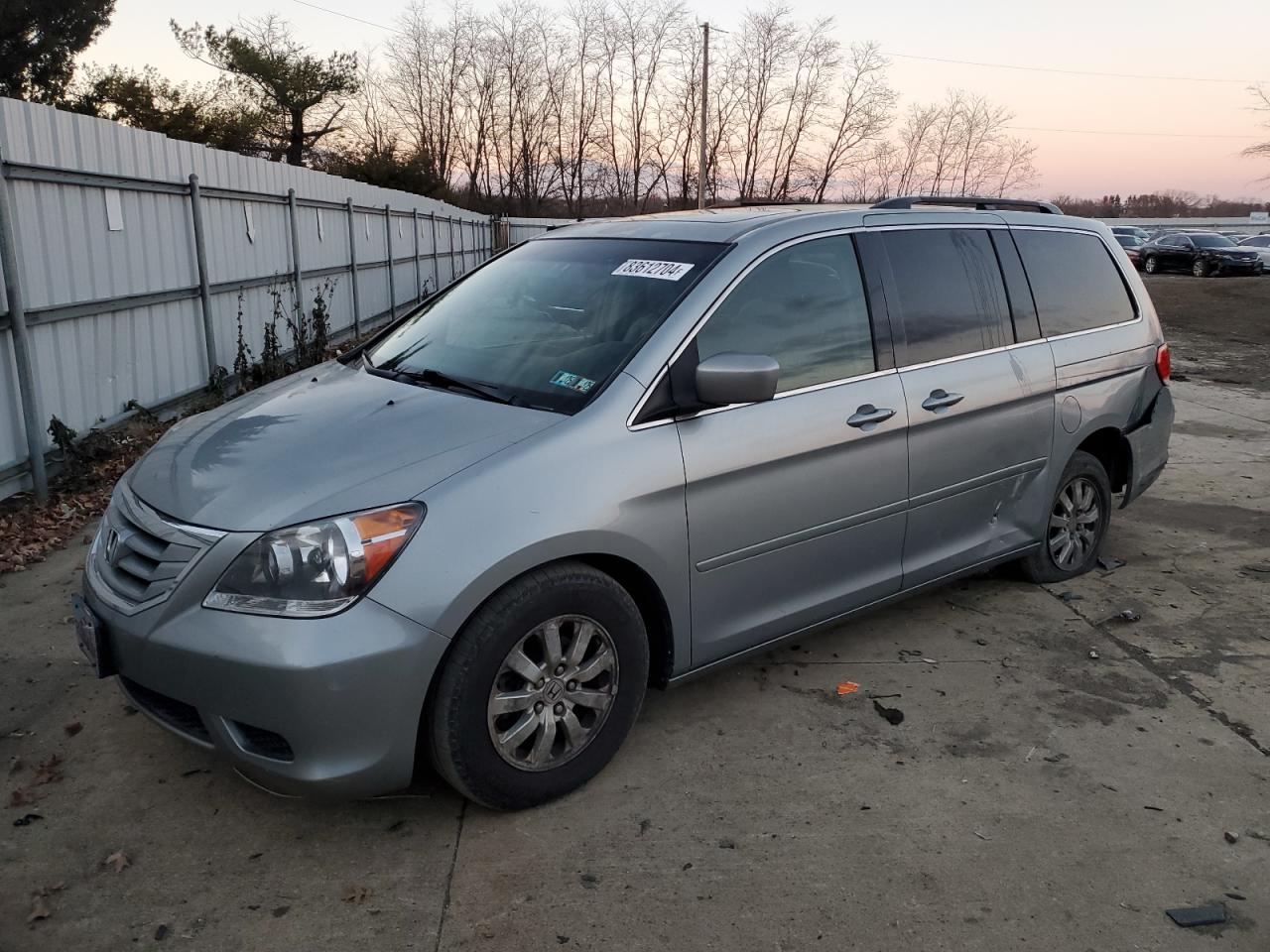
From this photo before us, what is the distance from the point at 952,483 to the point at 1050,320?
1.12 meters

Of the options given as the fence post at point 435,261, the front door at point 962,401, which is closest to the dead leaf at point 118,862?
the front door at point 962,401

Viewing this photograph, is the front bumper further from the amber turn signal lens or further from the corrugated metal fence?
the corrugated metal fence

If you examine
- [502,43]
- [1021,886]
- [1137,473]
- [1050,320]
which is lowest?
[1021,886]

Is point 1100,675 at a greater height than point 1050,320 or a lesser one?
lesser

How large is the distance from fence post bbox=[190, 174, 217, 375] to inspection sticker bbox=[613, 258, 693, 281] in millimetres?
6051

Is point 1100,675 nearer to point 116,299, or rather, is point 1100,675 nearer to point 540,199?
point 116,299

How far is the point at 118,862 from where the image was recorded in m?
2.84

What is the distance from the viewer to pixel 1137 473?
17.2 ft

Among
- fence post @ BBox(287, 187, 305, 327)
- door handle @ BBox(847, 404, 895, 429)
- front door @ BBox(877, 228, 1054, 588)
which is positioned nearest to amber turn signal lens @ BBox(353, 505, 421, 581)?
door handle @ BBox(847, 404, 895, 429)

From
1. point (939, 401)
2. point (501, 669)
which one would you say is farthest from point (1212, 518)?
point (501, 669)

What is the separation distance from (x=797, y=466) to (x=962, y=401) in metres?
1.01

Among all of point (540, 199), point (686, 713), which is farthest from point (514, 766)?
point (540, 199)

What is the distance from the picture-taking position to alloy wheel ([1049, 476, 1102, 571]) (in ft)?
16.3

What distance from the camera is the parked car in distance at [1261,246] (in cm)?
3444
